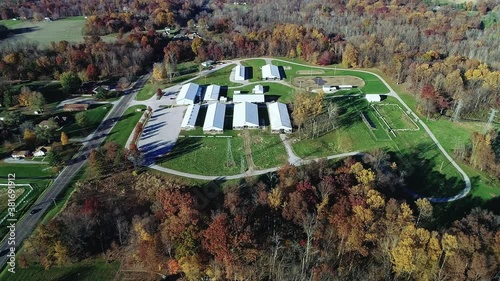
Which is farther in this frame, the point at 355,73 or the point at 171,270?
the point at 355,73

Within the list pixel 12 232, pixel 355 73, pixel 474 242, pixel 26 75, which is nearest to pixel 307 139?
pixel 474 242

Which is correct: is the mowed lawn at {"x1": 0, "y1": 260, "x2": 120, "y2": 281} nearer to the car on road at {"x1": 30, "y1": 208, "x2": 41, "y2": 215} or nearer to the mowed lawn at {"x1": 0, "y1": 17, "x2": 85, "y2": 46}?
the car on road at {"x1": 30, "y1": 208, "x2": 41, "y2": 215}

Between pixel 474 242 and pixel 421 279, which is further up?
pixel 474 242

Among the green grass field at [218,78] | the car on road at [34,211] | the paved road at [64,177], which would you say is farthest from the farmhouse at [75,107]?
the car on road at [34,211]

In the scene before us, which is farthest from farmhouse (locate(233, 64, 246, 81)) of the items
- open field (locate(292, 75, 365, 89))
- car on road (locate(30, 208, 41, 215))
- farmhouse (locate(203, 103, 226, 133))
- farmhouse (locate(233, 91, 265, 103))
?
car on road (locate(30, 208, 41, 215))

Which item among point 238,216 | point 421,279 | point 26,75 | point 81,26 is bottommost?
point 421,279

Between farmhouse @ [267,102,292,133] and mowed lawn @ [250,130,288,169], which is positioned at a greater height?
farmhouse @ [267,102,292,133]

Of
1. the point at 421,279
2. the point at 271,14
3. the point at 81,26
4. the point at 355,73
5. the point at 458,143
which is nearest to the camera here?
the point at 421,279

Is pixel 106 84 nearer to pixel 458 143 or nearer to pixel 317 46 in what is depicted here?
pixel 317 46
